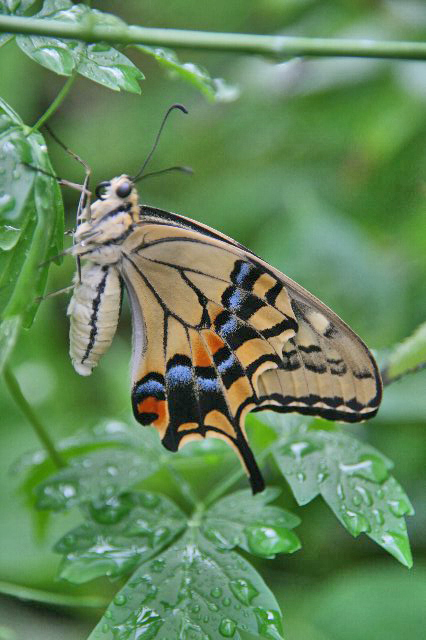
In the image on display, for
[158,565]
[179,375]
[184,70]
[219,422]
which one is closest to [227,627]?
[158,565]

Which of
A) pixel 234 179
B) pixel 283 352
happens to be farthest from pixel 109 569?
pixel 234 179

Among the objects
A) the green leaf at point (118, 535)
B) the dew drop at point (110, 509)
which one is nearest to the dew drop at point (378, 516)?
the green leaf at point (118, 535)

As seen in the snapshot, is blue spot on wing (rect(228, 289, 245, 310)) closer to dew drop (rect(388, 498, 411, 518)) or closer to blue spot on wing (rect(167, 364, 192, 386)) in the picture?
blue spot on wing (rect(167, 364, 192, 386))

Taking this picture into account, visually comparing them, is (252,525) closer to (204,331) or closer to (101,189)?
(204,331)

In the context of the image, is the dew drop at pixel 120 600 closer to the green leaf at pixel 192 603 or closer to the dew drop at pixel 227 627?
the green leaf at pixel 192 603

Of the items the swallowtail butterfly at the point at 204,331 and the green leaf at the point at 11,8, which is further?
the swallowtail butterfly at the point at 204,331

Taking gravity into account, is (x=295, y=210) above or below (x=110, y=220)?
above
